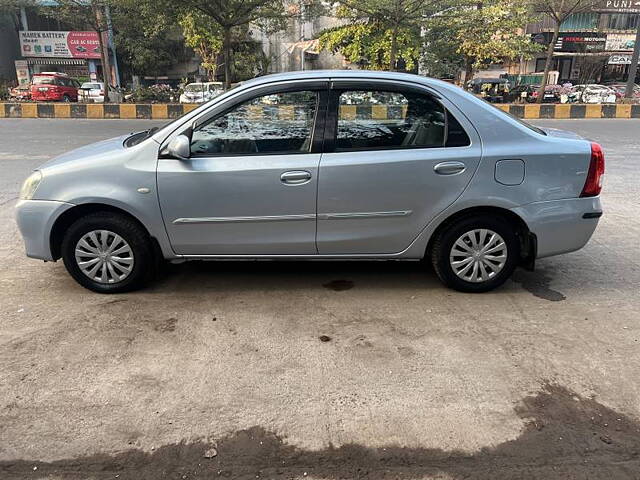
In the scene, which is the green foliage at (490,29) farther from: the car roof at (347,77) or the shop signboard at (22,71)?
the shop signboard at (22,71)

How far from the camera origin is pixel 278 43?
37.9 m

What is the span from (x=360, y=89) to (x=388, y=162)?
1.94 feet

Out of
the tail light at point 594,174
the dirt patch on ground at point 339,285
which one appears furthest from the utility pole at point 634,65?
the dirt patch on ground at point 339,285

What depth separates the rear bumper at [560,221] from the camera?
13.0 ft

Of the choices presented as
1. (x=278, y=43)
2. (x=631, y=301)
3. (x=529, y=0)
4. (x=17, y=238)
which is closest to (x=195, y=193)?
(x=17, y=238)

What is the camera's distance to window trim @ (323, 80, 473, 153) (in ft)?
12.8

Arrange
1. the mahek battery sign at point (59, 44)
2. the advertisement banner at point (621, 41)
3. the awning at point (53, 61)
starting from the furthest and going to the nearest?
1. the advertisement banner at point (621, 41)
2. the awning at point (53, 61)
3. the mahek battery sign at point (59, 44)

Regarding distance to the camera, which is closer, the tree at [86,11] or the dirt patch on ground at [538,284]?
the dirt patch on ground at [538,284]

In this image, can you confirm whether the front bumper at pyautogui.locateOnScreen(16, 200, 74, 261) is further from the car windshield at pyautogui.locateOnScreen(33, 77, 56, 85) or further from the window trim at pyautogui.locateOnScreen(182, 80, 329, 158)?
the car windshield at pyautogui.locateOnScreen(33, 77, 56, 85)

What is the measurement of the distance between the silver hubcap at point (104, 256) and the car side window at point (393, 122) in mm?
1794

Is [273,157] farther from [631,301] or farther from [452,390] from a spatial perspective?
[631,301]

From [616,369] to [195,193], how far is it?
297 cm

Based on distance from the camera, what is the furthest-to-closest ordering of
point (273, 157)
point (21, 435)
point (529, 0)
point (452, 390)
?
point (529, 0)
point (273, 157)
point (452, 390)
point (21, 435)

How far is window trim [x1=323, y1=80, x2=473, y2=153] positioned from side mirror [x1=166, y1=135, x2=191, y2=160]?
98cm
